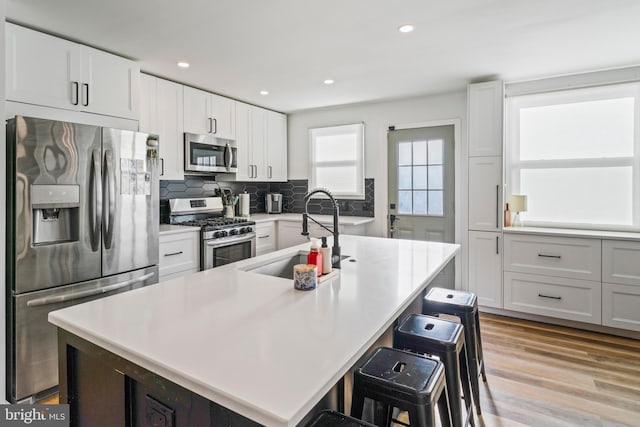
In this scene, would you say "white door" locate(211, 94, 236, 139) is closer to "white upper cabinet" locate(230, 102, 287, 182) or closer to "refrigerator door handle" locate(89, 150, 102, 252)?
"white upper cabinet" locate(230, 102, 287, 182)

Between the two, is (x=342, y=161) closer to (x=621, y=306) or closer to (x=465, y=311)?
(x=465, y=311)

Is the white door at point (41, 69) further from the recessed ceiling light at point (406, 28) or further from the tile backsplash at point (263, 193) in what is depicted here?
the recessed ceiling light at point (406, 28)

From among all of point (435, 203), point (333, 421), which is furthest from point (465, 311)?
point (435, 203)

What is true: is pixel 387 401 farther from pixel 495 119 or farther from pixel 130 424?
pixel 495 119

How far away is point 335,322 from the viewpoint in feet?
3.83

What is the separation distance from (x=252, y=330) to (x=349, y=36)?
2.21 meters

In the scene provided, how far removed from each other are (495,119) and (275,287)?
299 cm

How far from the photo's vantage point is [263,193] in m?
5.16

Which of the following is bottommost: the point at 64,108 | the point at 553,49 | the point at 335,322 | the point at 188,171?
the point at 335,322

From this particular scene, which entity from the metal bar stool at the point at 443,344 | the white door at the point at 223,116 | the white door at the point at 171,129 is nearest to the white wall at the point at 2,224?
the white door at the point at 171,129

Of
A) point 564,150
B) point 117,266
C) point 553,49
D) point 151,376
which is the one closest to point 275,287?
point 151,376

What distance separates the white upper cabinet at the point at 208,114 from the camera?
3.59 m

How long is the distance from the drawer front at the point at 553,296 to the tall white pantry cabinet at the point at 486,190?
13 cm

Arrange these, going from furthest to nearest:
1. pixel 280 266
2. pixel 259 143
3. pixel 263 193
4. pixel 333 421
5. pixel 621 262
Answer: pixel 263 193 < pixel 259 143 < pixel 621 262 < pixel 280 266 < pixel 333 421
